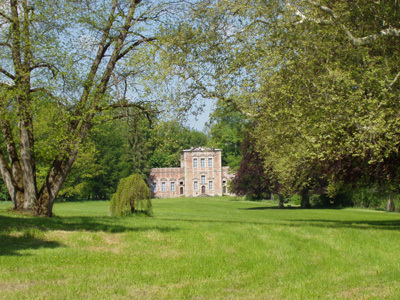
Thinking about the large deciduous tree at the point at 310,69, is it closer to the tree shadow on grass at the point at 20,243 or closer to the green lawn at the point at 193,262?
the green lawn at the point at 193,262

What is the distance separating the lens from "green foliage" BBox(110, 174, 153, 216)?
52.5 feet

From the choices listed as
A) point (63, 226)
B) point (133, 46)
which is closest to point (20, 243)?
point (63, 226)

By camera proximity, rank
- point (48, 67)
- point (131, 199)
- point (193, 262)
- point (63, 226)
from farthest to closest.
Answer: point (131, 199), point (48, 67), point (63, 226), point (193, 262)

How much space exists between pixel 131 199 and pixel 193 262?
913 cm

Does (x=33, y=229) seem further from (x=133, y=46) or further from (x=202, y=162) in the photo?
(x=202, y=162)

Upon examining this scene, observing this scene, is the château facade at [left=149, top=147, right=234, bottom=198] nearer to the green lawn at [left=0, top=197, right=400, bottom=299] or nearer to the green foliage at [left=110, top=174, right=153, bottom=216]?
the green foliage at [left=110, top=174, right=153, bottom=216]

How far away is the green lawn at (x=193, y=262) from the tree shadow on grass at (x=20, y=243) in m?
0.02

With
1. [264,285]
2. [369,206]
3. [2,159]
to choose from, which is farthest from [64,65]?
[369,206]

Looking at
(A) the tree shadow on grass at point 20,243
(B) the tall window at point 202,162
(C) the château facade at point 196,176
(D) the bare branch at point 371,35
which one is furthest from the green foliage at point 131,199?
(B) the tall window at point 202,162

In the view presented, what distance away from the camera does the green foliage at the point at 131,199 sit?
1600 cm

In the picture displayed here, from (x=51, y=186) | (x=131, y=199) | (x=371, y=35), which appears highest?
(x=371, y=35)

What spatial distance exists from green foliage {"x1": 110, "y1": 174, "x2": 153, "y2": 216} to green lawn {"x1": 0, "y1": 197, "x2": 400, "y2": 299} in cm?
549

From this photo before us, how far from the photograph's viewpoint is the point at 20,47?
12.4 metres

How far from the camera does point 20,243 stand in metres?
7.89
